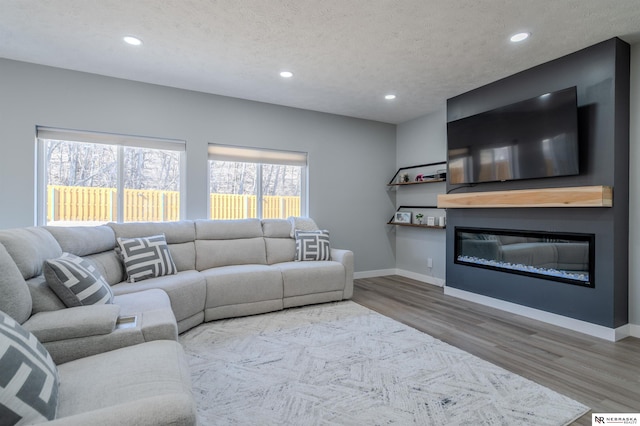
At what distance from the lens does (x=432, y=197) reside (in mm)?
4664

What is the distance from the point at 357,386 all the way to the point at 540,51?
3263 mm

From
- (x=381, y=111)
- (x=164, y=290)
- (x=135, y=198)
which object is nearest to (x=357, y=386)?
(x=164, y=290)

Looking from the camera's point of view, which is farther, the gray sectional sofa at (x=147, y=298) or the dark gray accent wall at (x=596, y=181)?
the dark gray accent wall at (x=596, y=181)

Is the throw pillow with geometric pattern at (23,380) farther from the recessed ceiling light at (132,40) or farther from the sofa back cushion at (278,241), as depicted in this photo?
the sofa back cushion at (278,241)

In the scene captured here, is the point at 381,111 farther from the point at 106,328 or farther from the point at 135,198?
the point at 106,328

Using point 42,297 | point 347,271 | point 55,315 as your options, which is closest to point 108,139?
point 42,297

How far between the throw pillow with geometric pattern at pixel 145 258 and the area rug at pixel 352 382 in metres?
0.67

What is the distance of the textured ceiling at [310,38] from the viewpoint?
2.25 meters

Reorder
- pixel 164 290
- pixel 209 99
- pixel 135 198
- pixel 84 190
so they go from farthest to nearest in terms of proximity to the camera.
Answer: pixel 209 99, pixel 135 198, pixel 84 190, pixel 164 290

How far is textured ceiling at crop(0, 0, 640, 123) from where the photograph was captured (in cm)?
225

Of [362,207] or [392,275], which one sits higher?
[362,207]

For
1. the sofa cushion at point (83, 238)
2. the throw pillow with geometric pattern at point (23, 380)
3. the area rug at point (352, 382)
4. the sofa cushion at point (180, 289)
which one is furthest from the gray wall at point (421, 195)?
the throw pillow with geometric pattern at point (23, 380)

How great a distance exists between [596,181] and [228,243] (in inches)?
146

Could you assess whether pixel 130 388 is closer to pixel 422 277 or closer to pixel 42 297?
pixel 42 297
